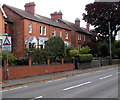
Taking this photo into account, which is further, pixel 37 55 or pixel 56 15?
pixel 56 15

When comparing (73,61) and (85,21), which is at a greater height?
(85,21)

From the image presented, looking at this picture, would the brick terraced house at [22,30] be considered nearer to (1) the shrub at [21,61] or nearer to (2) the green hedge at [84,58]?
Result: (2) the green hedge at [84,58]

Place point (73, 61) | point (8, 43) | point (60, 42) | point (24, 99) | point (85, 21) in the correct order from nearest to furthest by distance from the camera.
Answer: point (24, 99)
point (8, 43)
point (60, 42)
point (73, 61)
point (85, 21)

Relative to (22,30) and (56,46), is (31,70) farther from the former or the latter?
(22,30)

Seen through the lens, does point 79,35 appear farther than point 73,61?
Yes

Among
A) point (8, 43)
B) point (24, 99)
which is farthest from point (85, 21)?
point (24, 99)

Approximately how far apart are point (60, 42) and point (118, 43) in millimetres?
25474

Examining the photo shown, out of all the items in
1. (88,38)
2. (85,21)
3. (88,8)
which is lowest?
(88,38)

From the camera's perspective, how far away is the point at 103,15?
43125mm

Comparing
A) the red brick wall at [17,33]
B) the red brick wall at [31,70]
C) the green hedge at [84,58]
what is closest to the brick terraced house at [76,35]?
the green hedge at [84,58]

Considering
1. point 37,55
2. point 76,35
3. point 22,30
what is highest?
point 76,35

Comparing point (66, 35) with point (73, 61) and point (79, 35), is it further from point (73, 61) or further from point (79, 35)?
point (73, 61)

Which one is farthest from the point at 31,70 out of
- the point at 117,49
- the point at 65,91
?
the point at 117,49

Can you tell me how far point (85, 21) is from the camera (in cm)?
4584
